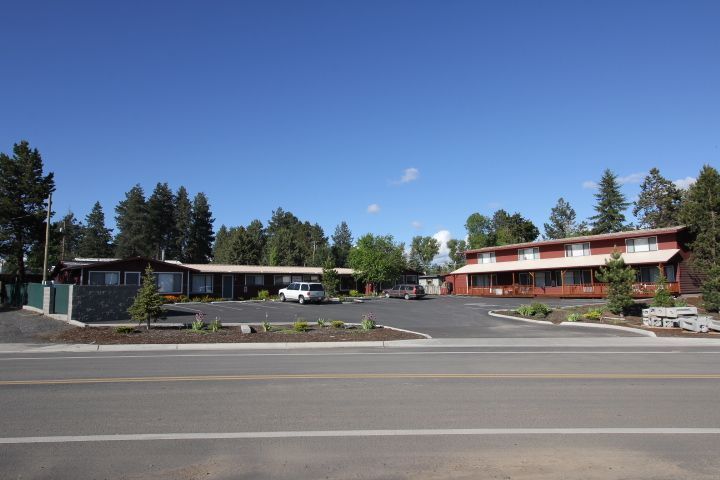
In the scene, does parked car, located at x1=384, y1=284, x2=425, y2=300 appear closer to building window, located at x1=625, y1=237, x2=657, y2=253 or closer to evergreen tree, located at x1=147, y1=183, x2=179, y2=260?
building window, located at x1=625, y1=237, x2=657, y2=253

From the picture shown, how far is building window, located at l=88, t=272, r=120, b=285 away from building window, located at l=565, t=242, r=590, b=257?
128 ft

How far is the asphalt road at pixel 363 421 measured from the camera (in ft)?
18.1

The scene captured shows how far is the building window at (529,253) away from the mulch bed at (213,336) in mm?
34557

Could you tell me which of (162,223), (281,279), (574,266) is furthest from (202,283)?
(162,223)

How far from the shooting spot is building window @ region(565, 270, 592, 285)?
4662 cm

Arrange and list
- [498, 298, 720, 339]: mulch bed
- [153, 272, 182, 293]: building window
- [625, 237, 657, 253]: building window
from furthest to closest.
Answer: [153, 272, 182, 293]: building window, [625, 237, 657, 253]: building window, [498, 298, 720, 339]: mulch bed

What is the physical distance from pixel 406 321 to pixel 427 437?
20.5 metres

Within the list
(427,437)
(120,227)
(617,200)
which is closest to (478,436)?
(427,437)

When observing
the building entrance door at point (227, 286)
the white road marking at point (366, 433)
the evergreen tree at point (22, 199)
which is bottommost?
the white road marking at point (366, 433)

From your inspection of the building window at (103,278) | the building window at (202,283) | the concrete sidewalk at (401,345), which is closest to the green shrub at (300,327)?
the concrete sidewalk at (401,345)

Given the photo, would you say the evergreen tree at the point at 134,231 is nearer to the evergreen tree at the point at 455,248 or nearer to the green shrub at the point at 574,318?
the evergreen tree at the point at 455,248

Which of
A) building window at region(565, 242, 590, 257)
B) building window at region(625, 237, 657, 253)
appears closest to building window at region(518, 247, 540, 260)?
building window at region(565, 242, 590, 257)

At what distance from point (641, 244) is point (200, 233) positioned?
73.7 metres

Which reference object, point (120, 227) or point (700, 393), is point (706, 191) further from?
point (120, 227)
